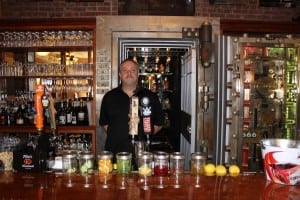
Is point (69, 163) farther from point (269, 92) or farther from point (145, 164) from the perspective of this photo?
point (269, 92)

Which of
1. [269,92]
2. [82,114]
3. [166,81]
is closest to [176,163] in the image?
[269,92]

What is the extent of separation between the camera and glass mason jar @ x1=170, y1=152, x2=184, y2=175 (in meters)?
1.68

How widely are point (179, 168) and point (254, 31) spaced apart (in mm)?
2881

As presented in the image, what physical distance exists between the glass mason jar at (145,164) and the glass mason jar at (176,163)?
0.12 m

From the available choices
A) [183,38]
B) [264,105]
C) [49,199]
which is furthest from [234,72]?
[49,199]

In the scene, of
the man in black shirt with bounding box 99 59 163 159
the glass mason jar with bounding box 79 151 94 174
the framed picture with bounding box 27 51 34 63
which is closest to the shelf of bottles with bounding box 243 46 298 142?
the man in black shirt with bounding box 99 59 163 159

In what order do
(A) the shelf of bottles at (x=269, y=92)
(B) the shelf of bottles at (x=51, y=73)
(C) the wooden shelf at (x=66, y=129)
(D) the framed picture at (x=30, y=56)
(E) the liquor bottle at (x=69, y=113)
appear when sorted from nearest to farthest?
(A) the shelf of bottles at (x=269, y=92) < (C) the wooden shelf at (x=66, y=129) < (B) the shelf of bottles at (x=51, y=73) < (E) the liquor bottle at (x=69, y=113) < (D) the framed picture at (x=30, y=56)

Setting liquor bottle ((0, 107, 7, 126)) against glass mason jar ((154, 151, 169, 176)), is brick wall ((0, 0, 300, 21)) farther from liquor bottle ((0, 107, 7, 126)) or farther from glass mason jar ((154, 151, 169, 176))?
glass mason jar ((154, 151, 169, 176))

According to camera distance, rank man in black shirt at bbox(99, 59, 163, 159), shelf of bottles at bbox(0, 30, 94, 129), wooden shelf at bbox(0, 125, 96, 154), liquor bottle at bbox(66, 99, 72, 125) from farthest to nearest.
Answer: liquor bottle at bbox(66, 99, 72, 125), shelf of bottles at bbox(0, 30, 94, 129), wooden shelf at bbox(0, 125, 96, 154), man in black shirt at bbox(99, 59, 163, 159)

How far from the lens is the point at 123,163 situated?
5.50 ft

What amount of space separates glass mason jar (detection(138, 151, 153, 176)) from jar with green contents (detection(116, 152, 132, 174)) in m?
0.06

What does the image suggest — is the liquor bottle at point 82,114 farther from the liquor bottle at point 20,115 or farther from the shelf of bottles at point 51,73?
the liquor bottle at point 20,115

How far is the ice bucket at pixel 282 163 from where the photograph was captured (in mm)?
1512

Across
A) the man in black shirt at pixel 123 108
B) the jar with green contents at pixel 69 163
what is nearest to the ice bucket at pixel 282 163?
the jar with green contents at pixel 69 163
